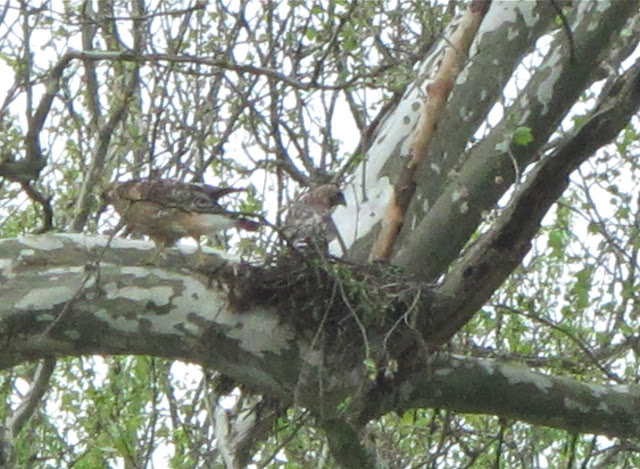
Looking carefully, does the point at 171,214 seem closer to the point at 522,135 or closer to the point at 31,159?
the point at 31,159

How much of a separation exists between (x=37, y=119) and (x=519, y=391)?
2.05 m

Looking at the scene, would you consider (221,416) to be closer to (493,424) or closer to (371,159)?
(371,159)

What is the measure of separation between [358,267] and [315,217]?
3.23 ft

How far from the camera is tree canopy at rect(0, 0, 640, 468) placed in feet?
16.0

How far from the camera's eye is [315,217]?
19.9 ft

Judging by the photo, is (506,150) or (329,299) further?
(506,150)

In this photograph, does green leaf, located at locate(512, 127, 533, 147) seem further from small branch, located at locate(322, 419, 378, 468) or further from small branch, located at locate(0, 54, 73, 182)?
small branch, located at locate(0, 54, 73, 182)

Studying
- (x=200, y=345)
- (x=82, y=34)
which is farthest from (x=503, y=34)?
(x=82, y=34)

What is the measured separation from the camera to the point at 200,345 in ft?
16.0

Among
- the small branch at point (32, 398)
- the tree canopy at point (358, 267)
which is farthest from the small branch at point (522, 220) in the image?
the small branch at point (32, 398)

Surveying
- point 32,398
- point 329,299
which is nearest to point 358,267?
point 329,299

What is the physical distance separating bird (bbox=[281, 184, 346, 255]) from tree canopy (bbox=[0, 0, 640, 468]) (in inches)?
3.0

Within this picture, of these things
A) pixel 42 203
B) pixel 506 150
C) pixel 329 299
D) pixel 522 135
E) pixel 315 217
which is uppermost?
pixel 315 217

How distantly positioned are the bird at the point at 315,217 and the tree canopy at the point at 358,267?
8 cm
